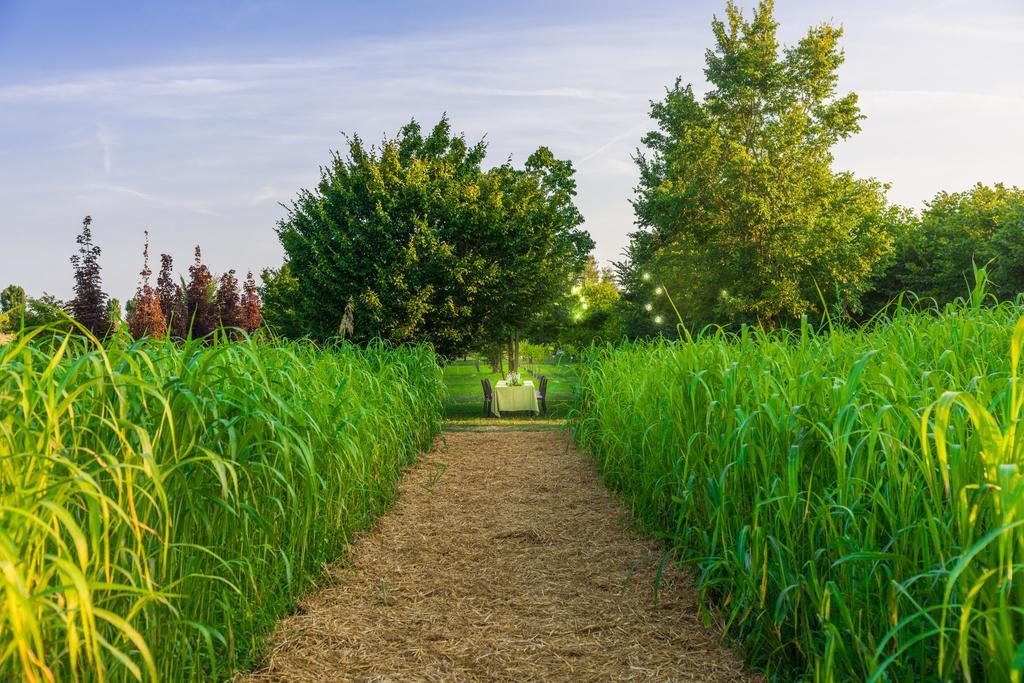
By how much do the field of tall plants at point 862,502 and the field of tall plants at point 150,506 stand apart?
198 cm

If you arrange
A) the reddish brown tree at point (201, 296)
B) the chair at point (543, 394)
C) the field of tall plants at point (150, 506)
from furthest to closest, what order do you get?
the reddish brown tree at point (201, 296) < the chair at point (543, 394) < the field of tall plants at point (150, 506)

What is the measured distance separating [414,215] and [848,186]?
16.5 m

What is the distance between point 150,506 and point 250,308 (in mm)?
28230

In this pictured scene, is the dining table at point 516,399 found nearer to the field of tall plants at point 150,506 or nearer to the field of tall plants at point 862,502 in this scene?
the field of tall plants at point 862,502

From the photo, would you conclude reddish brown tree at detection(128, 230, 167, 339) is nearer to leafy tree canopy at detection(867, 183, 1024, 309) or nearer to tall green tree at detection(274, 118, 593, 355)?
tall green tree at detection(274, 118, 593, 355)

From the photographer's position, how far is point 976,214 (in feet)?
93.1

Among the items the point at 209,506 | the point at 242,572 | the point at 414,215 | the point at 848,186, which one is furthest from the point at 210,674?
the point at 848,186

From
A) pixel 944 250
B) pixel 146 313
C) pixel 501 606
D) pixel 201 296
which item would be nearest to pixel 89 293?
pixel 146 313

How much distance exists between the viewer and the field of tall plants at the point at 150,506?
188 cm

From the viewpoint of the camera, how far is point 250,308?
94.3ft

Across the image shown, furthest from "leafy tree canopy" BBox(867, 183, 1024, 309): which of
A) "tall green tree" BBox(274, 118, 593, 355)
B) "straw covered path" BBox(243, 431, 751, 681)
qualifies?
"straw covered path" BBox(243, 431, 751, 681)

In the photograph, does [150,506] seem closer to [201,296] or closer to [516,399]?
[516,399]

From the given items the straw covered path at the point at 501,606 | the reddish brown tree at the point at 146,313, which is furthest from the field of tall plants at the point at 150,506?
the reddish brown tree at the point at 146,313

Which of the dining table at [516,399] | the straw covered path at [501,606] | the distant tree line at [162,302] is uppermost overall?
the distant tree line at [162,302]
